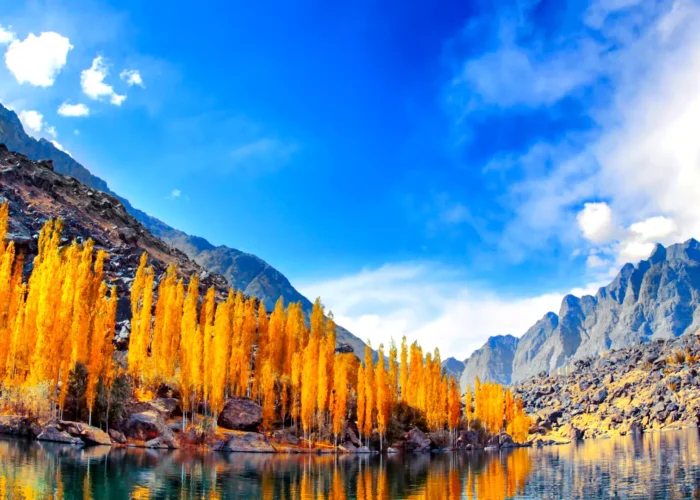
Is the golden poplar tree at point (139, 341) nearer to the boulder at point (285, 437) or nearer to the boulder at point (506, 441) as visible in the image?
the boulder at point (285, 437)

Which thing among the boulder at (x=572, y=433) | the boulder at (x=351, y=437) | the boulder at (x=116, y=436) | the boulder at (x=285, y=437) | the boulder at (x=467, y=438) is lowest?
the boulder at (x=572, y=433)

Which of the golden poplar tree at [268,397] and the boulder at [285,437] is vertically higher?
the golden poplar tree at [268,397]

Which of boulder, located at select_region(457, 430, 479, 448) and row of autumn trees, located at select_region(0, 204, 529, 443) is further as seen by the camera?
boulder, located at select_region(457, 430, 479, 448)

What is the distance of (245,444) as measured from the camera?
70562 mm

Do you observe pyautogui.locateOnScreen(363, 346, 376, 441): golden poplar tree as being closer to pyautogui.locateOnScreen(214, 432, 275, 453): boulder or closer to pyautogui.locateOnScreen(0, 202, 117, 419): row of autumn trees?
pyautogui.locateOnScreen(214, 432, 275, 453): boulder

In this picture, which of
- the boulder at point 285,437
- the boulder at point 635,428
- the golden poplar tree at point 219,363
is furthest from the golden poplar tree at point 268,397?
the boulder at point 635,428

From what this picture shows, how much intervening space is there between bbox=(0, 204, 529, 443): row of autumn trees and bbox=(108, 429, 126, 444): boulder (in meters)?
5.71

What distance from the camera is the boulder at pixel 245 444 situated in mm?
68750

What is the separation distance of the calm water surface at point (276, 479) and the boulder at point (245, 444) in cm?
1163

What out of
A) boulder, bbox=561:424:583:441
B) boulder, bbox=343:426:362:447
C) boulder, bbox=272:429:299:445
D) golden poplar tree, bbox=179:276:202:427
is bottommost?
boulder, bbox=561:424:583:441

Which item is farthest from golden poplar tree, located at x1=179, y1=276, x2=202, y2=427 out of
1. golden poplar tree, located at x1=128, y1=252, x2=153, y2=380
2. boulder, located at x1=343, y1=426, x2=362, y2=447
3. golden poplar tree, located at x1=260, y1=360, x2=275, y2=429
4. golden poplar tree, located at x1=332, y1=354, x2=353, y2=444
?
boulder, located at x1=343, y1=426, x2=362, y2=447

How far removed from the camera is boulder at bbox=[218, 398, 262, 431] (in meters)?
76.5

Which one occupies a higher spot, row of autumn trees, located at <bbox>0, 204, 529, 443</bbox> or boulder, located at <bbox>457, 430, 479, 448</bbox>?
row of autumn trees, located at <bbox>0, 204, 529, 443</bbox>

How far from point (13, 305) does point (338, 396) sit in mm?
49708
